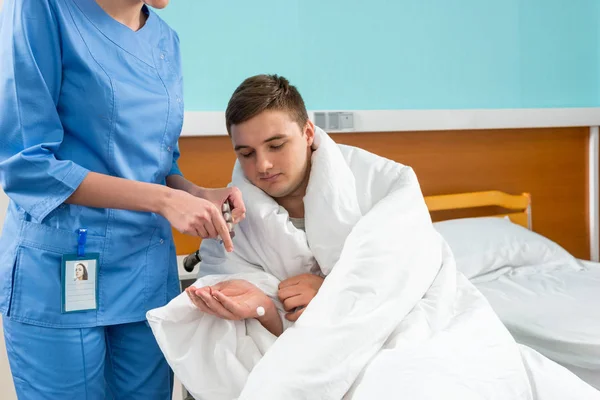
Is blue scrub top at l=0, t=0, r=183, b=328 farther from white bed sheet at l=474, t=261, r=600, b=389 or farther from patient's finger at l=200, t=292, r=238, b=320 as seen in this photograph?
white bed sheet at l=474, t=261, r=600, b=389

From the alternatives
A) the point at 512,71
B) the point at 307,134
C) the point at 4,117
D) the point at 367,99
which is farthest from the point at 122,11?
the point at 512,71

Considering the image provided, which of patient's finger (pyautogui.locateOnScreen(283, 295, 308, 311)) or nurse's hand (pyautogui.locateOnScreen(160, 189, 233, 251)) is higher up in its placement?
nurse's hand (pyautogui.locateOnScreen(160, 189, 233, 251))

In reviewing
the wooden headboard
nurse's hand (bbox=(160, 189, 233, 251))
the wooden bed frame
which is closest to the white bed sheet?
the wooden bed frame

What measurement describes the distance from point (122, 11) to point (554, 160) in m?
2.62

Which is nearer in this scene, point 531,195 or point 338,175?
point 338,175

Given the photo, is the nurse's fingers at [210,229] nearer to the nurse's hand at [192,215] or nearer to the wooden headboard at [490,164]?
the nurse's hand at [192,215]

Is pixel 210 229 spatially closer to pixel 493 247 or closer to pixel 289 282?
pixel 289 282

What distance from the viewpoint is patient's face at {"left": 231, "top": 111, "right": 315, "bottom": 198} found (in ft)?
4.78

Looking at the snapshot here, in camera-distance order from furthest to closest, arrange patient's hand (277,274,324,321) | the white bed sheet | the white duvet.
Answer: the white bed sheet
patient's hand (277,274,324,321)
the white duvet

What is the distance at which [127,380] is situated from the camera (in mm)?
1263

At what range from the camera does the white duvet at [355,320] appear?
1.06 m

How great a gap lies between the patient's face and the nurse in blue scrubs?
0.21m

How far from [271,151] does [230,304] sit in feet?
1.53

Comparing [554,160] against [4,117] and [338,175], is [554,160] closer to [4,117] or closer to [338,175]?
[338,175]
